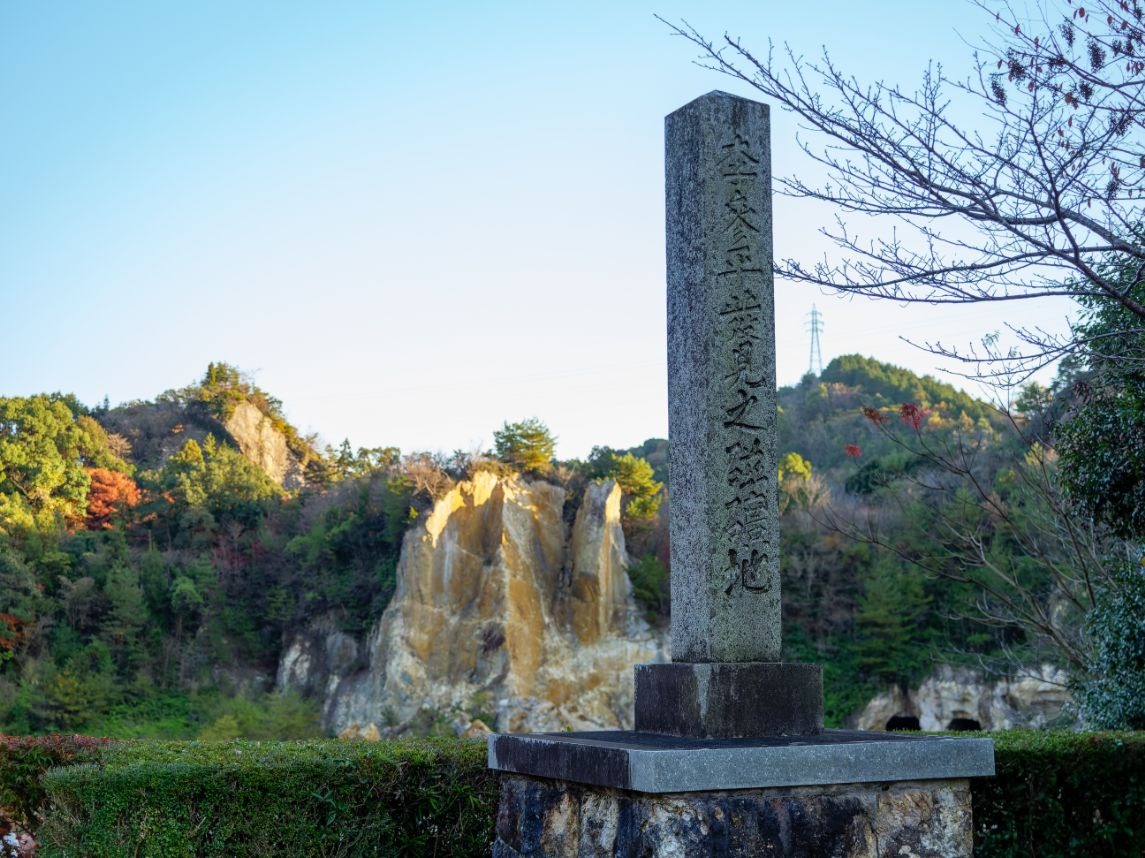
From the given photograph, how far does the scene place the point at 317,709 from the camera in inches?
1082

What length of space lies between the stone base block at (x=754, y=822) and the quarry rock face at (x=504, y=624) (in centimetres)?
2198

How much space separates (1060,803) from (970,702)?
818 inches

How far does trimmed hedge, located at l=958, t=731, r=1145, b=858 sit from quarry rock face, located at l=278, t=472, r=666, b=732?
2017 cm

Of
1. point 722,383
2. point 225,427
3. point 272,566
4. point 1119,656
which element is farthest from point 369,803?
point 225,427

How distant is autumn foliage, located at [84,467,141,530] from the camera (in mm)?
33156

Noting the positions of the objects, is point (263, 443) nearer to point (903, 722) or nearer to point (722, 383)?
point (903, 722)

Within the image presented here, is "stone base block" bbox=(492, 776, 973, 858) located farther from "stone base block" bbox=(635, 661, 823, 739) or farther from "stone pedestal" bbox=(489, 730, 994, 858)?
"stone base block" bbox=(635, 661, 823, 739)

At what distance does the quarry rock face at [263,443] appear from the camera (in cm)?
3878

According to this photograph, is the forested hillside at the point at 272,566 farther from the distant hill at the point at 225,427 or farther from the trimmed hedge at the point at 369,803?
the trimmed hedge at the point at 369,803

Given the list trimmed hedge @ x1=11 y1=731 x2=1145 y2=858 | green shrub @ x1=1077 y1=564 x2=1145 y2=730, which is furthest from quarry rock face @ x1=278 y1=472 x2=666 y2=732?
trimmed hedge @ x1=11 y1=731 x2=1145 y2=858

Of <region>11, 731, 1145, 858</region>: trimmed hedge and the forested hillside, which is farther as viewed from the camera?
the forested hillside

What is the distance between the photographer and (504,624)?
88.1ft

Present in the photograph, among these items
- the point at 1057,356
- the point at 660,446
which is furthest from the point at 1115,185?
the point at 660,446

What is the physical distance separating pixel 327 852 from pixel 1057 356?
13.7 ft
